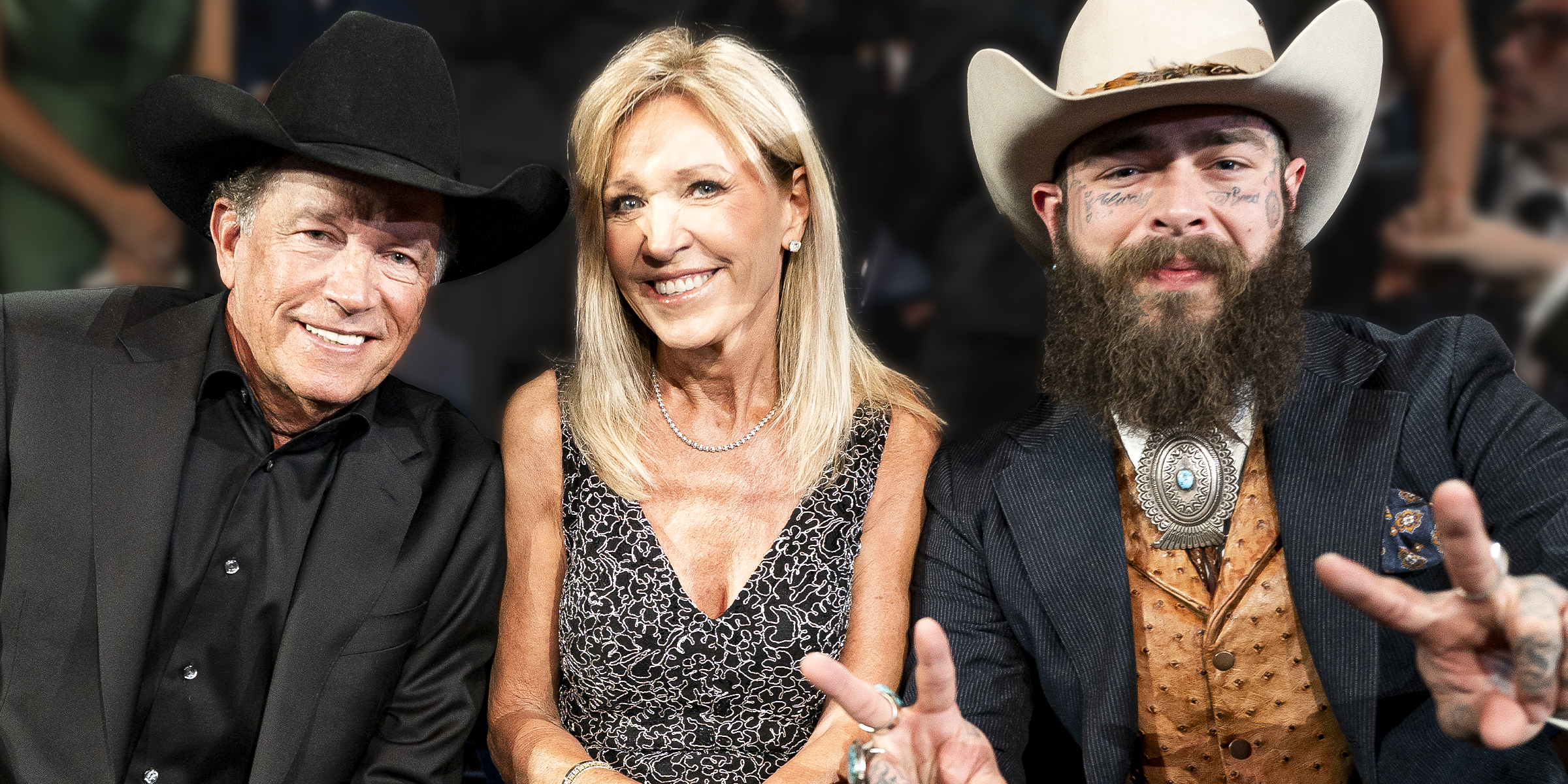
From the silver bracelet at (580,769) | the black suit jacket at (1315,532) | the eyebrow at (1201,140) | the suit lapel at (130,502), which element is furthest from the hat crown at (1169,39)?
the suit lapel at (130,502)

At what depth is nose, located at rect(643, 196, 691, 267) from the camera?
8.19 ft

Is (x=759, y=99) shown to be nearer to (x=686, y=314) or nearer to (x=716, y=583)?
(x=686, y=314)

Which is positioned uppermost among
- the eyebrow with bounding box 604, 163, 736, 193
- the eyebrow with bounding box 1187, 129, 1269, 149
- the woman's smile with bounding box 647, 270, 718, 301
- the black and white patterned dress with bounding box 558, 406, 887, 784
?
the eyebrow with bounding box 1187, 129, 1269, 149

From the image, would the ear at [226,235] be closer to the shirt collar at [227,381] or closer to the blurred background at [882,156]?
the shirt collar at [227,381]

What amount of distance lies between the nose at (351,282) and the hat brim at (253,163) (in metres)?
0.17

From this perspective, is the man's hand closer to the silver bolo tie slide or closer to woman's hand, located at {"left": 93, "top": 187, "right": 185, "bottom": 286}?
the silver bolo tie slide

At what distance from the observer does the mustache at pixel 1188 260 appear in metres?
2.25

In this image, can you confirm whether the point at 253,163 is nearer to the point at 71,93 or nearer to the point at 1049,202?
the point at 1049,202

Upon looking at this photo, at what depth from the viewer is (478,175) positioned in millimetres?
3818

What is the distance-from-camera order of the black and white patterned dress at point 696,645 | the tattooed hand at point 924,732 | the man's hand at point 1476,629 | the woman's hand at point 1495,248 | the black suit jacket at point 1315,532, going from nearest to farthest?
the man's hand at point 1476,629 → the tattooed hand at point 924,732 → the black suit jacket at point 1315,532 → the black and white patterned dress at point 696,645 → the woman's hand at point 1495,248

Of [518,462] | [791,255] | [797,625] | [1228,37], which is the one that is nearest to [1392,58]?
[1228,37]

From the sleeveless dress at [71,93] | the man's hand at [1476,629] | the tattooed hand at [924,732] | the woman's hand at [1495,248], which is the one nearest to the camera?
the man's hand at [1476,629]

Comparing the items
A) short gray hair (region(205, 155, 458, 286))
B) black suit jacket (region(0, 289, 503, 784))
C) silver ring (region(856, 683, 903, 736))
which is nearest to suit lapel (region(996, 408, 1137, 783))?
silver ring (region(856, 683, 903, 736))

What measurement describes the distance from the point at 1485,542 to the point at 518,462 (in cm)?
192
